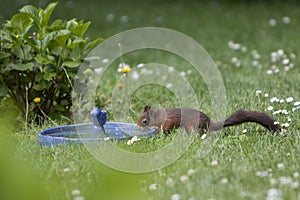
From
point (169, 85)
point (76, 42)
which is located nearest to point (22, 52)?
point (76, 42)

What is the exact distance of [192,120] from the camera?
3.12m

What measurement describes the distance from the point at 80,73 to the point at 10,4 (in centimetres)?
553

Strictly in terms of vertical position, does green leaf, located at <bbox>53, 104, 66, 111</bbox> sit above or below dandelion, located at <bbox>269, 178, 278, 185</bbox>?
above

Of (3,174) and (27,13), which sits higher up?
(27,13)

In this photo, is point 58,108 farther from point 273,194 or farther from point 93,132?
point 273,194

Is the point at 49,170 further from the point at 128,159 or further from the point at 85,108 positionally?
the point at 85,108

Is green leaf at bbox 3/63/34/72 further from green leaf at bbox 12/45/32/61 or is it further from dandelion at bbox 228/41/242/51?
dandelion at bbox 228/41/242/51

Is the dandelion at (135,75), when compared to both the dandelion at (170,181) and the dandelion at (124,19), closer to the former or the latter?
the dandelion at (170,181)

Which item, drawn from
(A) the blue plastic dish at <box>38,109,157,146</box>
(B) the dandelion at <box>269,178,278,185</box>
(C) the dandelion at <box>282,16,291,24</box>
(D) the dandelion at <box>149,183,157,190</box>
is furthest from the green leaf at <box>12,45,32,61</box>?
(C) the dandelion at <box>282,16,291,24</box>

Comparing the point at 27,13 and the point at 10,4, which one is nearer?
the point at 27,13

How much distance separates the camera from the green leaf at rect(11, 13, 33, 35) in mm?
3633

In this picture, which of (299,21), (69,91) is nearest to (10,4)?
(299,21)

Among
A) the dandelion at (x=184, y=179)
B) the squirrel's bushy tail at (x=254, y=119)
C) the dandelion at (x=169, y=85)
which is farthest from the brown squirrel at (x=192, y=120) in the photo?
the dandelion at (x=169, y=85)

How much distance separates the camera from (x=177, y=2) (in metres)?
10.5
